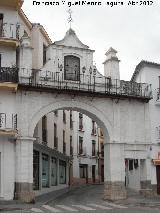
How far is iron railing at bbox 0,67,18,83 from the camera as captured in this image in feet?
80.1

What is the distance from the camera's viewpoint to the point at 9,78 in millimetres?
24438

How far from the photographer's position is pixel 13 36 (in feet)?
84.3

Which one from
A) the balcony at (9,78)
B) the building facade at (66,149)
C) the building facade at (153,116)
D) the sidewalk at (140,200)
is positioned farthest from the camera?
the building facade at (66,149)

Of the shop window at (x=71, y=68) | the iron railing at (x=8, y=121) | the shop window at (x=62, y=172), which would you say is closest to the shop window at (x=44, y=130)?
the shop window at (x=62, y=172)

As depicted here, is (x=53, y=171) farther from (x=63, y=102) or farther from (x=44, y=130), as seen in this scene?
A: (x=63, y=102)

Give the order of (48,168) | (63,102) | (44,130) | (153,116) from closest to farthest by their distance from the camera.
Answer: (63,102)
(153,116)
(44,130)
(48,168)

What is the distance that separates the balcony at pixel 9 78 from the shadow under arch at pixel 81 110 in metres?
2.31

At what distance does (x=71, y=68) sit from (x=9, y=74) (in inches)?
161

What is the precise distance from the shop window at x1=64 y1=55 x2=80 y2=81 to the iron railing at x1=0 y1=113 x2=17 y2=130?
4174 millimetres

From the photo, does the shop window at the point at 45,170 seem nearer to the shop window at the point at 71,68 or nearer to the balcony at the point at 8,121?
the shop window at the point at 71,68

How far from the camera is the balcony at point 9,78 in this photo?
23936 millimetres

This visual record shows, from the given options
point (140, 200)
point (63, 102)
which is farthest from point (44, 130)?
point (140, 200)

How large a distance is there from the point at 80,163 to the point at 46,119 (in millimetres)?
18122

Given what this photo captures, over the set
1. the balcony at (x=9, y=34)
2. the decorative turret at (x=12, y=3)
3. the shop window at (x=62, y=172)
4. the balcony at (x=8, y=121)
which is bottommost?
the shop window at (x=62, y=172)
